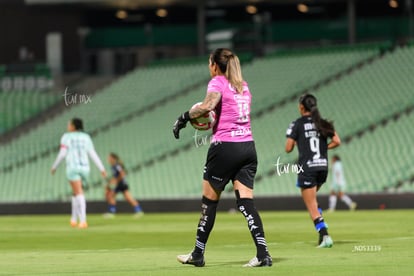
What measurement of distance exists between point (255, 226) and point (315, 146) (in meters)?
4.25

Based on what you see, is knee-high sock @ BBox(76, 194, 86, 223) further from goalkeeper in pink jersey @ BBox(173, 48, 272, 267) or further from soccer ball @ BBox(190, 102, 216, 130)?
soccer ball @ BBox(190, 102, 216, 130)

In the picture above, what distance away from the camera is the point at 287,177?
3862 cm

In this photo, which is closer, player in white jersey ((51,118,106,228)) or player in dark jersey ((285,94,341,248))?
player in dark jersey ((285,94,341,248))

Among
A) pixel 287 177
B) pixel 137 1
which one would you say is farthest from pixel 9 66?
pixel 287 177

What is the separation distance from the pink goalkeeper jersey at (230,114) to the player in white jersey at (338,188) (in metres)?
21.0

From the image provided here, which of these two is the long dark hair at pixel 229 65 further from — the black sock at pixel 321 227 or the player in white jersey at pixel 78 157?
the player in white jersey at pixel 78 157

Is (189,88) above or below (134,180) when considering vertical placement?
above

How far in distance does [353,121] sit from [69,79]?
17043 mm

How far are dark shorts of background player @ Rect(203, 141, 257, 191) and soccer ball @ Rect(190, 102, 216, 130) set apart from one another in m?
0.25

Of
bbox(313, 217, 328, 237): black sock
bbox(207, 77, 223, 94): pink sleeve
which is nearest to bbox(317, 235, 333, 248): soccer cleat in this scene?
bbox(313, 217, 328, 237): black sock

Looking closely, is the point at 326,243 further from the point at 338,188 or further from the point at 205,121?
the point at 338,188

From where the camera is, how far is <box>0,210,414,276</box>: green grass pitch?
1329cm

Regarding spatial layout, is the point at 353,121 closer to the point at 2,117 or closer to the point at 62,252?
the point at 2,117

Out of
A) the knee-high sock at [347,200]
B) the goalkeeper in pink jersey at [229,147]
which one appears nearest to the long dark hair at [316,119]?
the goalkeeper in pink jersey at [229,147]
